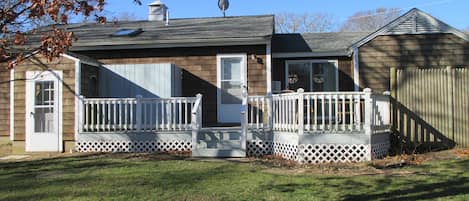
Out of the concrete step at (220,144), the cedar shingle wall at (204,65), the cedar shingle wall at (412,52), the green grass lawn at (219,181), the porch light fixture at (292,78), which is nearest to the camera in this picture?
the green grass lawn at (219,181)

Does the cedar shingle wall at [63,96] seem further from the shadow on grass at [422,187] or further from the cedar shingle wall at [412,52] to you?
the cedar shingle wall at [412,52]

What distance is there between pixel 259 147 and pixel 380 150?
109 inches

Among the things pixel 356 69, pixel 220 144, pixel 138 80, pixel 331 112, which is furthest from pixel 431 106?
pixel 138 80

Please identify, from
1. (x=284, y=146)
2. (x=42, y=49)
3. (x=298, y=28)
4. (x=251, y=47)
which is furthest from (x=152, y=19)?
(x=298, y=28)

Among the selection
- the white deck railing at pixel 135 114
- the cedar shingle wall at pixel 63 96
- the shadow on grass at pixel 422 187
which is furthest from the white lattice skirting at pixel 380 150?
the cedar shingle wall at pixel 63 96

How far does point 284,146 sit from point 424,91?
3636mm

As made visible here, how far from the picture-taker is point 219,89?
43.7 feet

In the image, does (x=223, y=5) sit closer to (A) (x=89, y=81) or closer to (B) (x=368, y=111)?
(A) (x=89, y=81)

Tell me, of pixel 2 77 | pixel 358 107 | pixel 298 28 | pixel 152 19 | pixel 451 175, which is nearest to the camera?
pixel 451 175

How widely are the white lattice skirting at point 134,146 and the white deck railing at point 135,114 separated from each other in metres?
0.33

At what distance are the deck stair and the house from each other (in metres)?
0.02

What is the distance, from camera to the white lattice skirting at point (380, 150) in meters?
9.70

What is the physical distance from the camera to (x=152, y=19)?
17.6 metres

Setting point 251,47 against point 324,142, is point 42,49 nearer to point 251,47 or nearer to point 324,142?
point 324,142
